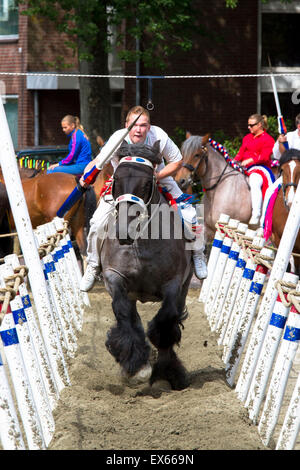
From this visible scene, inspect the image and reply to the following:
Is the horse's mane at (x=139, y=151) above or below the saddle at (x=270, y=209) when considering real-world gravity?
above

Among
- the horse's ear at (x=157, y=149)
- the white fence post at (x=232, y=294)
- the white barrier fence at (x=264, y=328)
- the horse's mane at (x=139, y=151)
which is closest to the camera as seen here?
the white barrier fence at (x=264, y=328)

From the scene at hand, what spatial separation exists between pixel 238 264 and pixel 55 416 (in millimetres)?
3060

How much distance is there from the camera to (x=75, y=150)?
13.0 metres

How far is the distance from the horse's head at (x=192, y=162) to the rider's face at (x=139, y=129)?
6.02 metres

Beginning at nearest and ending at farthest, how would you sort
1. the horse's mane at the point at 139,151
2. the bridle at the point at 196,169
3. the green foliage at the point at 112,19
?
1. the horse's mane at the point at 139,151
2. the bridle at the point at 196,169
3. the green foliage at the point at 112,19

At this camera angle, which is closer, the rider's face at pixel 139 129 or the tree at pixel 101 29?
the rider's face at pixel 139 129

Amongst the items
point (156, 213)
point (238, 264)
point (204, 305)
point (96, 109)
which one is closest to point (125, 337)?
point (156, 213)

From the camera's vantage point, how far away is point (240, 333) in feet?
22.4

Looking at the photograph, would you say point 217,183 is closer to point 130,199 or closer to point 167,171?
point 167,171

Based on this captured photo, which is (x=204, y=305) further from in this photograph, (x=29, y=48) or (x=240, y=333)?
(x=29, y=48)

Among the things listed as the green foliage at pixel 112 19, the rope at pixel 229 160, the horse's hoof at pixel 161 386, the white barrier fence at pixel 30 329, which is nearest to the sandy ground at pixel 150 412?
the horse's hoof at pixel 161 386

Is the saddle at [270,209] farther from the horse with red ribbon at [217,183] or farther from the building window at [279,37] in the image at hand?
the building window at [279,37]

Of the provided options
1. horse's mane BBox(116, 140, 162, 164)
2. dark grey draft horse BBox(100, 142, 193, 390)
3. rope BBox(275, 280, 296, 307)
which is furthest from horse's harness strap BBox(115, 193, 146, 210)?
rope BBox(275, 280, 296, 307)

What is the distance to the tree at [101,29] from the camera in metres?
17.0
